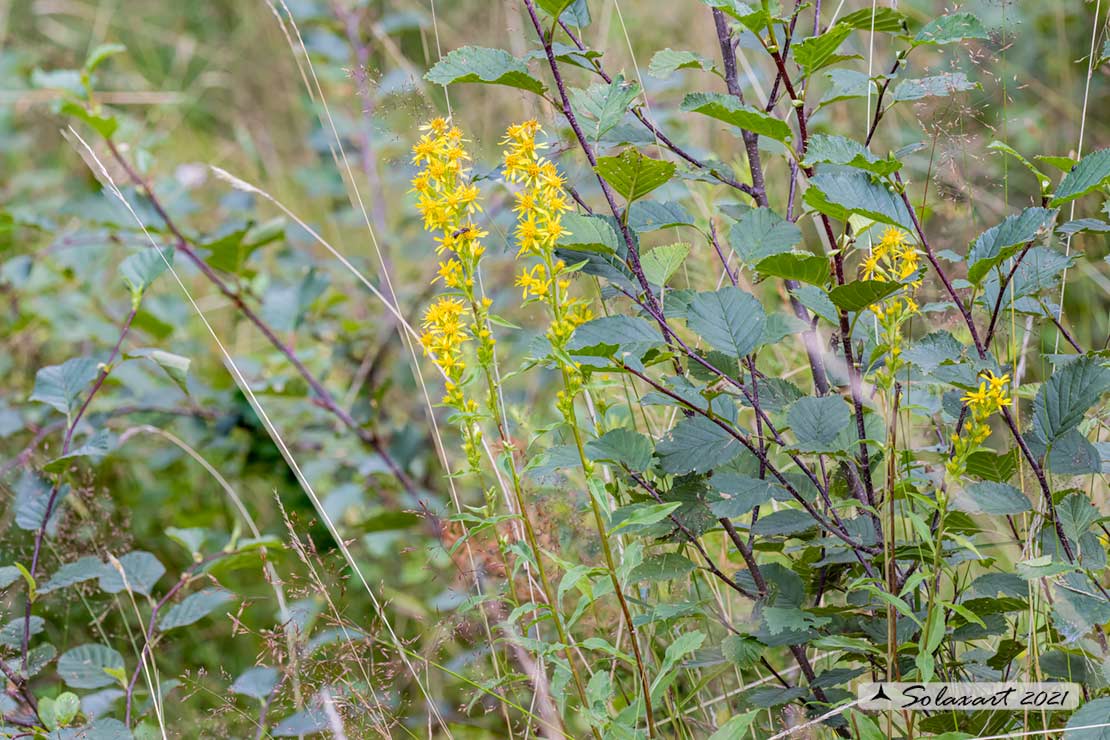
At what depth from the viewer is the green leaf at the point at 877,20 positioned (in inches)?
37.2

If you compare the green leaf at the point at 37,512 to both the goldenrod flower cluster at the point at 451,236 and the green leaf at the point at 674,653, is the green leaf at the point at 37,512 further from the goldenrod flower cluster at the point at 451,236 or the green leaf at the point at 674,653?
the green leaf at the point at 674,653

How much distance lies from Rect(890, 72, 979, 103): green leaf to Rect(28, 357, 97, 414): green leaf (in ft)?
3.45

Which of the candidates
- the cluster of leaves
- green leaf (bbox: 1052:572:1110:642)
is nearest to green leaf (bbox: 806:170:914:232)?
the cluster of leaves

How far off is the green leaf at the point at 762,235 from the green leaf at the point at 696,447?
0.16m

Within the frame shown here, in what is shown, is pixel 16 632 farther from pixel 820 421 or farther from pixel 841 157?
pixel 841 157

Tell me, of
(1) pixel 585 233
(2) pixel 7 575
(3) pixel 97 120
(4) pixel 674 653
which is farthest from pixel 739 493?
(3) pixel 97 120

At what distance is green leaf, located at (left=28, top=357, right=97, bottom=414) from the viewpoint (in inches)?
52.4

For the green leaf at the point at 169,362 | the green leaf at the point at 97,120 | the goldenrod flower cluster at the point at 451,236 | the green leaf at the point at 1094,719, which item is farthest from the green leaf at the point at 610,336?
the green leaf at the point at 97,120

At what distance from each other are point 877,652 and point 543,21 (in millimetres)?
703

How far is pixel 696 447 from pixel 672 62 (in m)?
0.36

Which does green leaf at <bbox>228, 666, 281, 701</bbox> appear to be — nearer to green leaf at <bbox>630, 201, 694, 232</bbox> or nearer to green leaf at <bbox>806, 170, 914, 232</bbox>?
green leaf at <bbox>630, 201, 694, 232</bbox>

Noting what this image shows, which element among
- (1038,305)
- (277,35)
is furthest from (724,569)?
(277,35)

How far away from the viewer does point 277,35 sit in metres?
3.68

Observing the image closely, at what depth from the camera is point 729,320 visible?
3.01 feet
